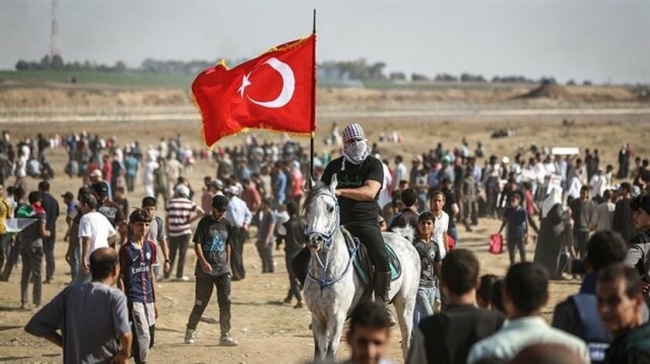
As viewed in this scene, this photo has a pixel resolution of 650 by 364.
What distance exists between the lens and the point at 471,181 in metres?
32.7

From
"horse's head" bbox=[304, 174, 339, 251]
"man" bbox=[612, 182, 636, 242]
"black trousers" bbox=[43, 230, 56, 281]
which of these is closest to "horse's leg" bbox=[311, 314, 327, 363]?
"horse's head" bbox=[304, 174, 339, 251]

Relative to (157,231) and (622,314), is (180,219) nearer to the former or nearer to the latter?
(157,231)

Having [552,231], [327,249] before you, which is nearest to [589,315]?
[327,249]

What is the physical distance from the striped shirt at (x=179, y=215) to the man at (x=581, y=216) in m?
7.08

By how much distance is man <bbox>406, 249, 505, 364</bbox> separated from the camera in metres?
6.66

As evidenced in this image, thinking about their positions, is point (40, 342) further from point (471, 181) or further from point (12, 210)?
point (471, 181)

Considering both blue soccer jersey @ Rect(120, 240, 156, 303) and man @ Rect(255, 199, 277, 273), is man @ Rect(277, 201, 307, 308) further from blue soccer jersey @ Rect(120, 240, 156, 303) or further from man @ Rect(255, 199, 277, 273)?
blue soccer jersey @ Rect(120, 240, 156, 303)

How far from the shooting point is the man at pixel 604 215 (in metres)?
21.7

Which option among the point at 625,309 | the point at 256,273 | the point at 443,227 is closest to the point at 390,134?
the point at 256,273

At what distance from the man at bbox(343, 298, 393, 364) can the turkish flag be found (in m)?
8.18

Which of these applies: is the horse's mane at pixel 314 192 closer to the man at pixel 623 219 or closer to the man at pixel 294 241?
the man at pixel 294 241

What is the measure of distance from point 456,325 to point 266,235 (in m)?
17.2

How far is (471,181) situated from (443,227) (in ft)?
58.9

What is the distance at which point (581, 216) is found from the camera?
22.3 meters
